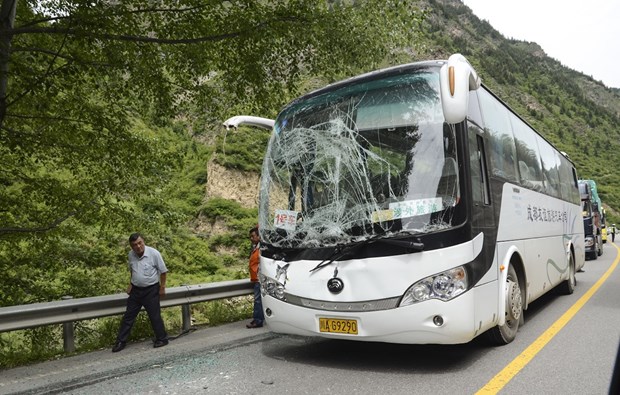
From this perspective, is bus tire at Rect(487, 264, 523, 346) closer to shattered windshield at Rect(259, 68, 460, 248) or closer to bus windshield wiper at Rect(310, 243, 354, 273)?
shattered windshield at Rect(259, 68, 460, 248)

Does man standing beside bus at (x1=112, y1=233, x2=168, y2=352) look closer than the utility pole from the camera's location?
No

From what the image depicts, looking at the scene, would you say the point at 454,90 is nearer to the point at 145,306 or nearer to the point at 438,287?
the point at 438,287

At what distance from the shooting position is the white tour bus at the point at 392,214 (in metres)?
4.58

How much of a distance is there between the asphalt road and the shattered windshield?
1304 millimetres

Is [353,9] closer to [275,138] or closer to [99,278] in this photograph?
[275,138]

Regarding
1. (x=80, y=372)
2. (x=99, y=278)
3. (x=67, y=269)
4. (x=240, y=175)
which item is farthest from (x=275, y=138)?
(x=240, y=175)

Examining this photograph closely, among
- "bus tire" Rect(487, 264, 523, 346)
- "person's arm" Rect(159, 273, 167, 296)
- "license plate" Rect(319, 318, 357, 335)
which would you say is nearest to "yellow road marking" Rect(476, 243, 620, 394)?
"bus tire" Rect(487, 264, 523, 346)

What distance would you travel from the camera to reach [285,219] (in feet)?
17.9

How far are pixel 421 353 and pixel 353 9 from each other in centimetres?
555

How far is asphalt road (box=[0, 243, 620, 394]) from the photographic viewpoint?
4.37 metres

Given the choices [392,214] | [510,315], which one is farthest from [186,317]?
[510,315]

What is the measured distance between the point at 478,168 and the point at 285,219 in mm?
2104

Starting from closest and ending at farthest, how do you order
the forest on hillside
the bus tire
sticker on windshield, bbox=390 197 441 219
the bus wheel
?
sticker on windshield, bbox=390 197 441 219, the bus tire, the forest on hillside, the bus wheel

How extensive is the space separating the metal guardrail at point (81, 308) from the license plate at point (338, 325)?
3.11 m
